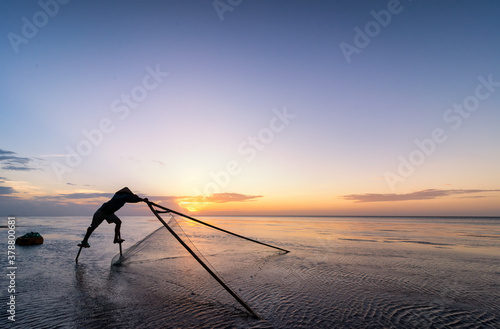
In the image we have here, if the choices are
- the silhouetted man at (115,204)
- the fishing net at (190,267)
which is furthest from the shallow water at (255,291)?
the silhouetted man at (115,204)

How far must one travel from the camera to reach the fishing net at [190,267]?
7008 millimetres

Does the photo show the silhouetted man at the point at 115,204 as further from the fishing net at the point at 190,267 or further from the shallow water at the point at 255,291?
the shallow water at the point at 255,291

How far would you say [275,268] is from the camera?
10.2 meters

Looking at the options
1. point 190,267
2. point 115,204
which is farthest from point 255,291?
point 115,204

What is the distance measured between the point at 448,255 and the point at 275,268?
403 inches

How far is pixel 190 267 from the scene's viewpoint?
10.1m

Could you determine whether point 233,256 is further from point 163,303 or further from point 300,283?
point 163,303

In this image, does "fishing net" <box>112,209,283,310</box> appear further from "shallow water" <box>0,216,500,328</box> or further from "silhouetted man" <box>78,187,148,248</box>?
"silhouetted man" <box>78,187,148,248</box>

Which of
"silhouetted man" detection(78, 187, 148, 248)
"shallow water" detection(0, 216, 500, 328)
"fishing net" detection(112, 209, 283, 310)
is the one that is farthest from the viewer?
"silhouetted man" detection(78, 187, 148, 248)

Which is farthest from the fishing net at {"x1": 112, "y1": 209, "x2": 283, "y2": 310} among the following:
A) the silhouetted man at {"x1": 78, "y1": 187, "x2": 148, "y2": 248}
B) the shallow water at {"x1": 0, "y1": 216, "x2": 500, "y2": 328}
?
the silhouetted man at {"x1": 78, "y1": 187, "x2": 148, "y2": 248}

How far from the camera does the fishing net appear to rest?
701 centimetres

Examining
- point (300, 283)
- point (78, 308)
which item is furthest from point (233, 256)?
point (78, 308)

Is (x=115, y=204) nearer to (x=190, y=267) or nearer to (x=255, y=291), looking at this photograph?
(x=190, y=267)

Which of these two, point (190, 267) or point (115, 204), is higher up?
point (115, 204)
